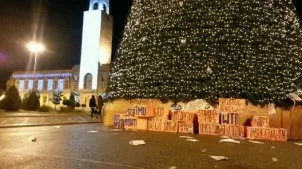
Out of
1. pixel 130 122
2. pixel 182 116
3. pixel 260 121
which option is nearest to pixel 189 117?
pixel 182 116

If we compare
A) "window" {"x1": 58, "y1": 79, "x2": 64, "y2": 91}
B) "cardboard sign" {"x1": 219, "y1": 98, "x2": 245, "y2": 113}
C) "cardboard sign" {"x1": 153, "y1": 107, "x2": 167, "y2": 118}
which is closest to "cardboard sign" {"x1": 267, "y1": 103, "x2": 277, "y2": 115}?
"cardboard sign" {"x1": 219, "y1": 98, "x2": 245, "y2": 113}

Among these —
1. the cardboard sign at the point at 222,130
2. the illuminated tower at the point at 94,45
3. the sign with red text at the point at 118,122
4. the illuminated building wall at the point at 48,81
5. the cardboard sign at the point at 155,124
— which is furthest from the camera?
the illuminated building wall at the point at 48,81

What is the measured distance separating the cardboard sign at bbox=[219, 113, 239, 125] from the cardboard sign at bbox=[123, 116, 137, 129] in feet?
12.1

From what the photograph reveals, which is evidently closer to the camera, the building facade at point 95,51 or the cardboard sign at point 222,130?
the cardboard sign at point 222,130

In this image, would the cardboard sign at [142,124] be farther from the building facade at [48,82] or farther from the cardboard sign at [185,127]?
the building facade at [48,82]

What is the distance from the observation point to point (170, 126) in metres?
12.5

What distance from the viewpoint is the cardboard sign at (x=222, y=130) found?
11147 mm

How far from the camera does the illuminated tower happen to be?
193 feet

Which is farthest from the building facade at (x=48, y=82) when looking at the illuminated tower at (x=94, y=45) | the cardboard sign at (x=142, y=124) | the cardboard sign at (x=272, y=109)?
the cardboard sign at (x=272, y=109)

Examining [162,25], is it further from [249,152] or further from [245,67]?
[249,152]

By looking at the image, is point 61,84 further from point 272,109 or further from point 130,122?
point 272,109

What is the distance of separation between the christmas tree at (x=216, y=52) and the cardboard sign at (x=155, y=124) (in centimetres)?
98

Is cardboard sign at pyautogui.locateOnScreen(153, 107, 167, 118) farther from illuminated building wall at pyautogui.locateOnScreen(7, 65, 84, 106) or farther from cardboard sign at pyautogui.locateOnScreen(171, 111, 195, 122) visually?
illuminated building wall at pyautogui.locateOnScreen(7, 65, 84, 106)

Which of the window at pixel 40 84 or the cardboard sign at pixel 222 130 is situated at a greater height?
the window at pixel 40 84
